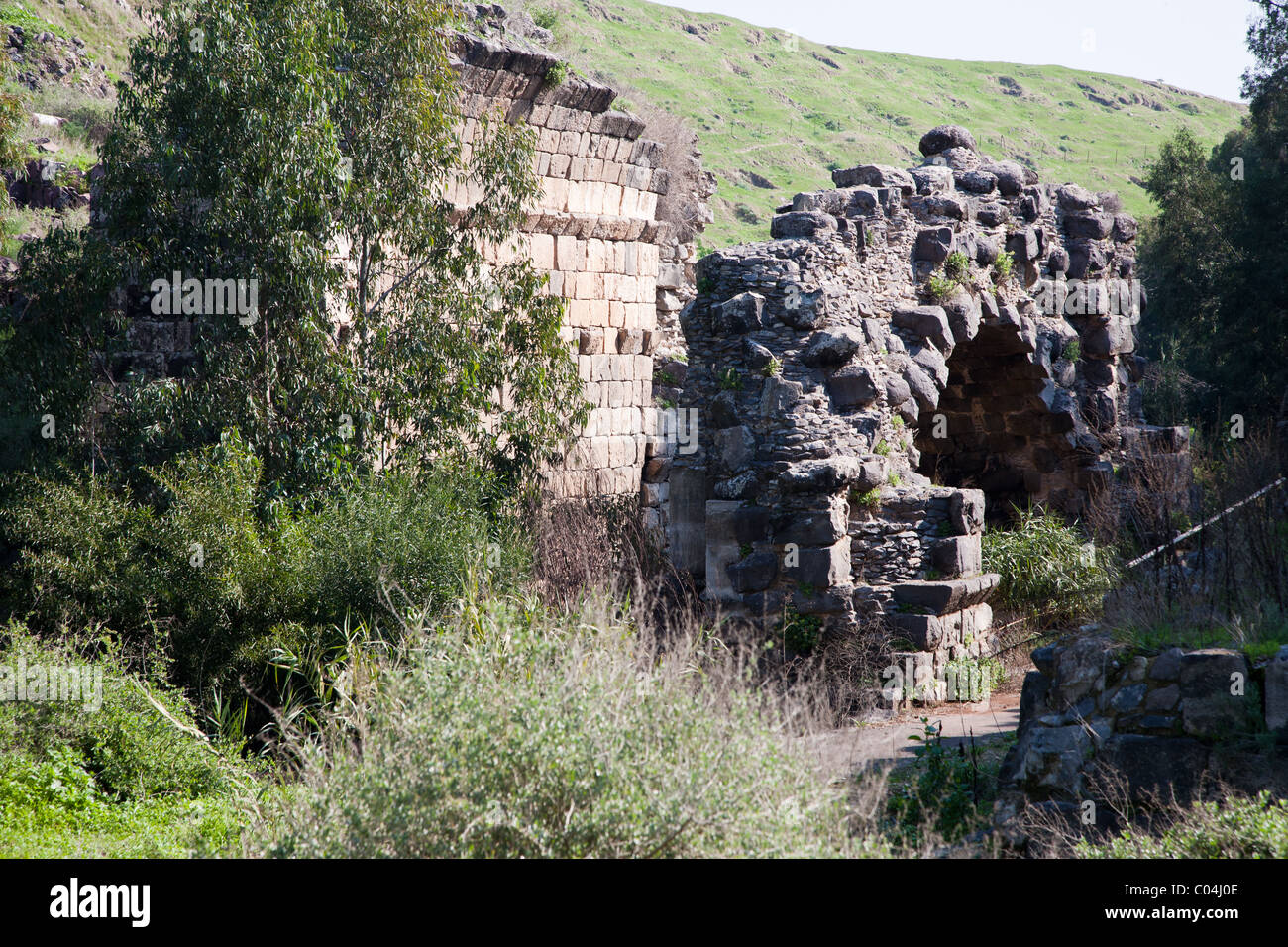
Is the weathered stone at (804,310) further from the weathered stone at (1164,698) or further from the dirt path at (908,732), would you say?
the weathered stone at (1164,698)

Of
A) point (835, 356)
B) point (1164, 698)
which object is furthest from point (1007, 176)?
point (1164, 698)

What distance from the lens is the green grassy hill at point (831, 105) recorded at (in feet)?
126

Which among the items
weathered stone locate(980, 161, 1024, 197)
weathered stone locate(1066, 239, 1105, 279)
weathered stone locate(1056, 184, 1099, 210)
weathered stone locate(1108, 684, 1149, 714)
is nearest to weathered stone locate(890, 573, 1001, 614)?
weathered stone locate(1108, 684, 1149, 714)

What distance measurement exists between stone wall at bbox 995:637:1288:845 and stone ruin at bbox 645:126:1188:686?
2.58 metres

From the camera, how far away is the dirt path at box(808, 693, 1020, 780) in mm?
5922

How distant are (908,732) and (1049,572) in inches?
141

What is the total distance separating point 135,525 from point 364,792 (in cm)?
471

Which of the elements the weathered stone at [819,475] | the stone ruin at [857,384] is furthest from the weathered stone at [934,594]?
the weathered stone at [819,475]

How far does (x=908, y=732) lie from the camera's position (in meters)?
7.92

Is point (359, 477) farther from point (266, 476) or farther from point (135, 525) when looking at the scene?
point (135, 525)

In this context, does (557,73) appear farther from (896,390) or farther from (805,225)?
(896,390)

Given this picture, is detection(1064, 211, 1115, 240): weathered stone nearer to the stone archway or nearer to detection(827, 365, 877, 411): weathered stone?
the stone archway

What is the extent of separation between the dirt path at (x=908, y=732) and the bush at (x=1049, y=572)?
1.54 meters

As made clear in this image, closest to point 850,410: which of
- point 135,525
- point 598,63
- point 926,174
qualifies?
point 926,174
